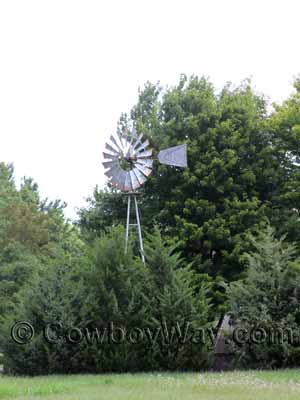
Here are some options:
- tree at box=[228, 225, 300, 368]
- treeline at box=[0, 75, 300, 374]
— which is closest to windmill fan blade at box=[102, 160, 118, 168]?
treeline at box=[0, 75, 300, 374]

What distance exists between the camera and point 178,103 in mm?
29281

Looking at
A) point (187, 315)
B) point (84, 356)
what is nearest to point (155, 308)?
point (187, 315)

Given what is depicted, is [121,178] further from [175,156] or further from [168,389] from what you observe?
[168,389]

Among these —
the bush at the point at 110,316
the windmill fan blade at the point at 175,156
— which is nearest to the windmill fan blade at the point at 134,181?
the windmill fan blade at the point at 175,156

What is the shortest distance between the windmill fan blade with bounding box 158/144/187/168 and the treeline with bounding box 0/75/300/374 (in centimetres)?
261

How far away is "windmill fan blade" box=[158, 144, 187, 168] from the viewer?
23766mm

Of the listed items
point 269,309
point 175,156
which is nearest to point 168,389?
point 269,309

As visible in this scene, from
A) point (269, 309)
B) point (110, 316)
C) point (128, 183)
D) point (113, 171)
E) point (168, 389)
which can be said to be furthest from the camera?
point (128, 183)

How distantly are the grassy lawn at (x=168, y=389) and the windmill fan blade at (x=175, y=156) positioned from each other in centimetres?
1101

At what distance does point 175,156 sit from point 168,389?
13416 millimetres

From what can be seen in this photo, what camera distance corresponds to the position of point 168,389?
38.3 ft

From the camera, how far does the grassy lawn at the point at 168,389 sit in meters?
10.5

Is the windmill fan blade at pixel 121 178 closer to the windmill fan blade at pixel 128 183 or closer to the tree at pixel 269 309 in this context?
the windmill fan blade at pixel 128 183

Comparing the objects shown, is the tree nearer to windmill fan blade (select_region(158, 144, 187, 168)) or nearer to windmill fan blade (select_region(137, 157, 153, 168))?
windmill fan blade (select_region(158, 144, 187, 168))
